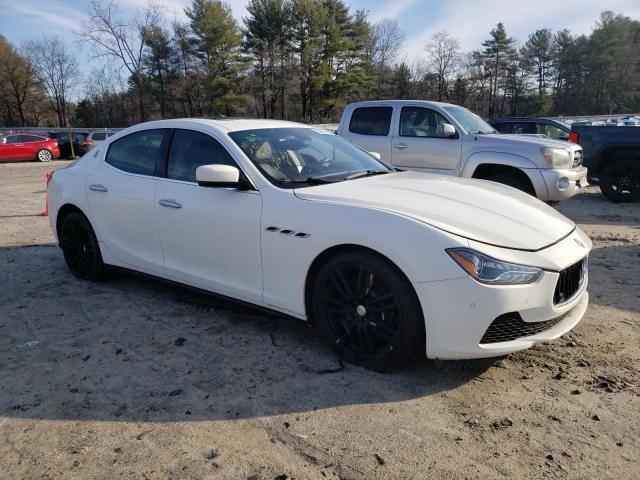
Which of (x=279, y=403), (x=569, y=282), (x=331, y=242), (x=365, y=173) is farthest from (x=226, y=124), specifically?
(x=569, y=282)

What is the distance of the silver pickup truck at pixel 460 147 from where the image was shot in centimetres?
732

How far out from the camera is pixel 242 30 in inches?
2106

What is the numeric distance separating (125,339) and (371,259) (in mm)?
2019

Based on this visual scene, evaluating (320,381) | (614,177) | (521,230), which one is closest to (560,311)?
(521,230)

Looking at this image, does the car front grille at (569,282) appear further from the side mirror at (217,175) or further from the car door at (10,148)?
the car door at (10,148)

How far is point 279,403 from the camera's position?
2.81 m

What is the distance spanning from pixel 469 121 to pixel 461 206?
5.66 meters

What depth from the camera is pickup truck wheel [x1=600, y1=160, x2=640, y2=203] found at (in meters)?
9.45

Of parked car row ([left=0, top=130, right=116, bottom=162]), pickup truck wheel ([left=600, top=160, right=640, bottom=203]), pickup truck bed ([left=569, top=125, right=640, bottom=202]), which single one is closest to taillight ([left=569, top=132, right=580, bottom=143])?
pickup truck bed ([left=569, top=125, right=640, bottom=202])

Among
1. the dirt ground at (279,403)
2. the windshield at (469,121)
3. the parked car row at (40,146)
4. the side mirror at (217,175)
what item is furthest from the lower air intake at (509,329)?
the parked car row at (40,146)

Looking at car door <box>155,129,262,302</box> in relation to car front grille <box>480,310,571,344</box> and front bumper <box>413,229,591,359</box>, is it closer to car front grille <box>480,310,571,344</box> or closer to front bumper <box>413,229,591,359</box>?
front bumper <box>413,229,591,359</box>

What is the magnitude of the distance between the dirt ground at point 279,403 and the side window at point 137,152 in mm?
1248

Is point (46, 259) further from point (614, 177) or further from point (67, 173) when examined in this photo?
point (614, 177)

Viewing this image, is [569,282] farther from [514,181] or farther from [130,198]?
[514,181]
